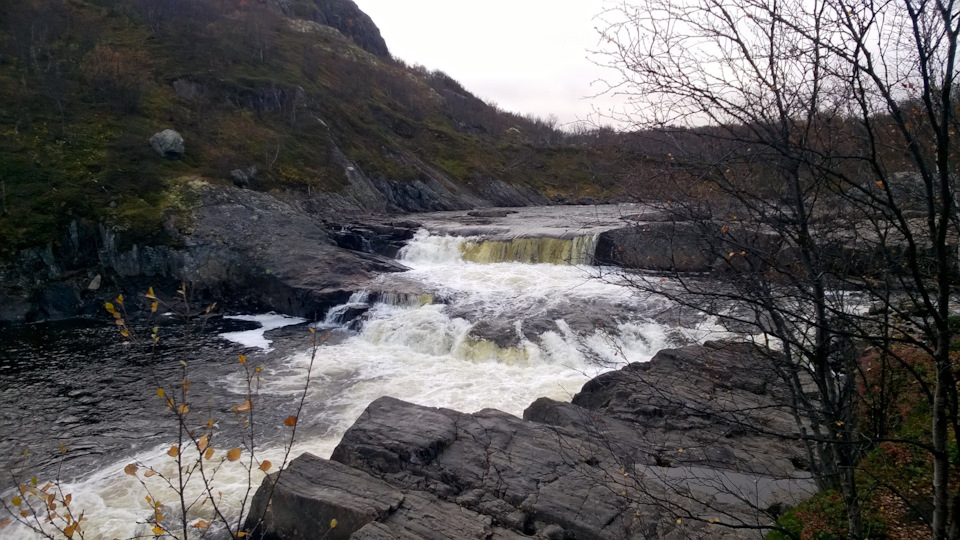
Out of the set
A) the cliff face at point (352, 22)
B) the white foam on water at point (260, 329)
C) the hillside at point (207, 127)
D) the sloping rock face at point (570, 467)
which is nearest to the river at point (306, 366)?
the white foam on water at point (260, 329)

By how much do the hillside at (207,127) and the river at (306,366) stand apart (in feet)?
17.5

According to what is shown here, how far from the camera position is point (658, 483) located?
23.3ft

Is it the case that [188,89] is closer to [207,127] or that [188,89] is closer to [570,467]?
[207,127]

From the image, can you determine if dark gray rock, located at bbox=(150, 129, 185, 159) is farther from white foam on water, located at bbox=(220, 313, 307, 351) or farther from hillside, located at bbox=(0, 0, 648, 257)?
white foam on water, located at bbox=(220, 313, 307, 351)

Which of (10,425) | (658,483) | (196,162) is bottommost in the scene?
(10,425)

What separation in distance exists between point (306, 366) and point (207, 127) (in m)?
28.3

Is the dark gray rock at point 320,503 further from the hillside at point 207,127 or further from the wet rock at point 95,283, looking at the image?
the wet rock at point 95,283

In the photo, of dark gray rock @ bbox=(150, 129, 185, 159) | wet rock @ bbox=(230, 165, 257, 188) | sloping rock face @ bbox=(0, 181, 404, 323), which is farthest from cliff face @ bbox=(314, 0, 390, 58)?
sloping rock face @ bbox=(0, 181, 404, 323)

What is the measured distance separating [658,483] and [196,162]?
3200 centimetres

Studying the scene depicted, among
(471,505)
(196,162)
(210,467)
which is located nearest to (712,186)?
(471,505)

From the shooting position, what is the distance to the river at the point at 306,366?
1001 cm

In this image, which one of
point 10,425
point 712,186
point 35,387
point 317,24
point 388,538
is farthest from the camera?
point 317,24

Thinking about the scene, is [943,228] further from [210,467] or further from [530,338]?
[530,338]

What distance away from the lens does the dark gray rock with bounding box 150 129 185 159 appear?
29.9 metres
